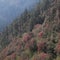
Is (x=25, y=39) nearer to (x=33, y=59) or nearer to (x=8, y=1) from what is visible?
(x=33, y=59)

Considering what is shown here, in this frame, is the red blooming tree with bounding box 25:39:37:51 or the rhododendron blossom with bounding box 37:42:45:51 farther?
the red blooming tree with bounding box 25:39:37:51

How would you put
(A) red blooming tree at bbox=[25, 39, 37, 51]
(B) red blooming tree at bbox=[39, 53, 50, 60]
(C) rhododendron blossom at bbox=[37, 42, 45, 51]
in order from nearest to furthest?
(B) red blooming tree at bbox=[39, 53, 50, 60]
(C) rhododendron blossom at bbox=[37, 42, 45, 51]
(A) red blooming tree at bbox=[25, 39, 37, 51]

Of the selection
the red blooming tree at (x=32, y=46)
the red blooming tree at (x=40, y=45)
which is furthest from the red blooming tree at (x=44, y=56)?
the red blooming tree at (x=32, y=46)

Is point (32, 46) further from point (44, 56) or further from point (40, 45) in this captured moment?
point (44, 56)

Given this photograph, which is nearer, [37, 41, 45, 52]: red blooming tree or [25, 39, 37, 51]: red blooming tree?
[37, 41, 45, 52]: red blooming tree

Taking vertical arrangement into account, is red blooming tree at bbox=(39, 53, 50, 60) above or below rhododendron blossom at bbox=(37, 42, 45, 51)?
below

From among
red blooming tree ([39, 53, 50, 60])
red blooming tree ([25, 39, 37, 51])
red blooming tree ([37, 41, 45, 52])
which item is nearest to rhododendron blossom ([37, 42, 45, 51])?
red blooming tree ([37, 41, 45, 52])

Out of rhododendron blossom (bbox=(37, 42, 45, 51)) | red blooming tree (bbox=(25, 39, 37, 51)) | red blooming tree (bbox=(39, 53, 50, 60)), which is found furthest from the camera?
red blooming tree (bbox=(25, 39, 37, 51))

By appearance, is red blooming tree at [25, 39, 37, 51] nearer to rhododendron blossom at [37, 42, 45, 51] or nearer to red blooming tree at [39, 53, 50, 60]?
rhododendron blossom at [37, 42, 45, 51]

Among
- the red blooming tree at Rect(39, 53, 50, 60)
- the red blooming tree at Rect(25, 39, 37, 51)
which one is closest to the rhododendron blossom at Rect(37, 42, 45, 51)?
the red blooming tree at Rect(25, 39, 37, 51)

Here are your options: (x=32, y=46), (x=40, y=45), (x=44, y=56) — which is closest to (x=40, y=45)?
(x=40, y=45)

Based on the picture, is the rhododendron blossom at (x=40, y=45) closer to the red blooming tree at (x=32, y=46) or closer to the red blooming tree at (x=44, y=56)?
the red blooming tree at (x=32, y=46)

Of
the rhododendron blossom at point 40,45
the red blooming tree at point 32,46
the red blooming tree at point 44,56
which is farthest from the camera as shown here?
the red blooming tree at point 32,46

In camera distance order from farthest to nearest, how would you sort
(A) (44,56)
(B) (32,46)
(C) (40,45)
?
(B) (32,46), (C) (40,45), (A) (44,56)
